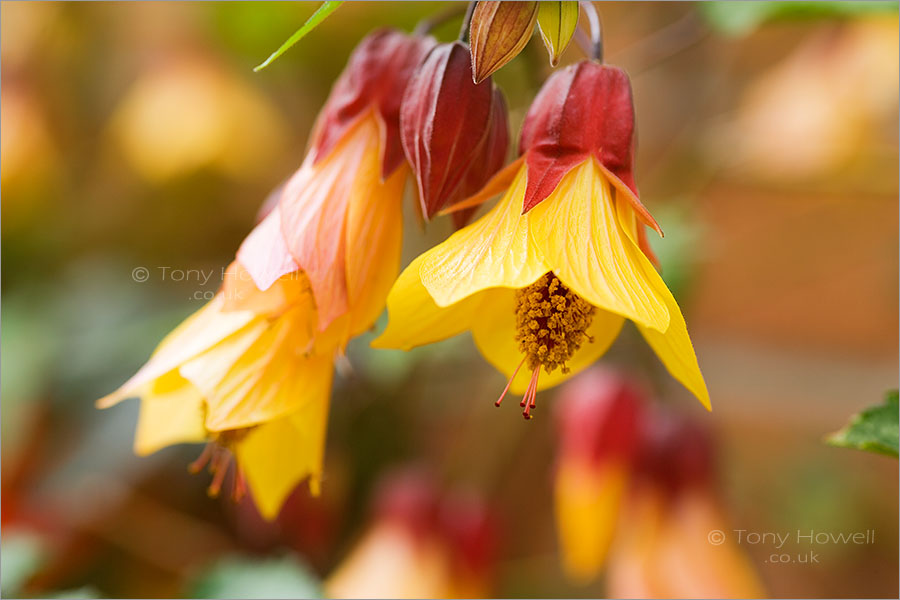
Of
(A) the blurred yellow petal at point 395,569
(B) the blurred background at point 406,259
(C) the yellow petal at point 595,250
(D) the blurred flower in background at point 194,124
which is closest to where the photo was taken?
(C) the yellow petal at point 595,250

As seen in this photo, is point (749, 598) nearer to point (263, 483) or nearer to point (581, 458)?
point (581, 458)

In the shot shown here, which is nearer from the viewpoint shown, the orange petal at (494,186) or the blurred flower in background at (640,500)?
the orange petal at (494,186)

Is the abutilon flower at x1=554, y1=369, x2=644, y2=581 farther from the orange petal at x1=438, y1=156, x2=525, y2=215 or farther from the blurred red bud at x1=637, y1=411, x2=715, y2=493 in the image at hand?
the orange petal at x1=438, y1=156, x2=525, y2=215

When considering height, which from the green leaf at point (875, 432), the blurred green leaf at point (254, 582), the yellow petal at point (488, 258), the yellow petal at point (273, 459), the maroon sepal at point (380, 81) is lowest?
the blurred green leaf at point (254, 582)

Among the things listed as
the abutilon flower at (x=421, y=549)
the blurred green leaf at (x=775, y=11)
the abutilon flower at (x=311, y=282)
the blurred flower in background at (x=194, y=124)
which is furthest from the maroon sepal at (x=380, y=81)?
the blurred flower in background at (x=194, y=124)

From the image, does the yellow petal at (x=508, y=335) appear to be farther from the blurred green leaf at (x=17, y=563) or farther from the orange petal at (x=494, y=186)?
the blurred green leaf at (x=17, y=563)

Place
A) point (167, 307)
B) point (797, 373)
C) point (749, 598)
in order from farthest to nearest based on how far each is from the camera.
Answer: point (797, 373) < point (167, 307) < point (749, 598)

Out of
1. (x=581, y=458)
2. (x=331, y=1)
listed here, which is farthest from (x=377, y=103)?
(x=581, y=458)
